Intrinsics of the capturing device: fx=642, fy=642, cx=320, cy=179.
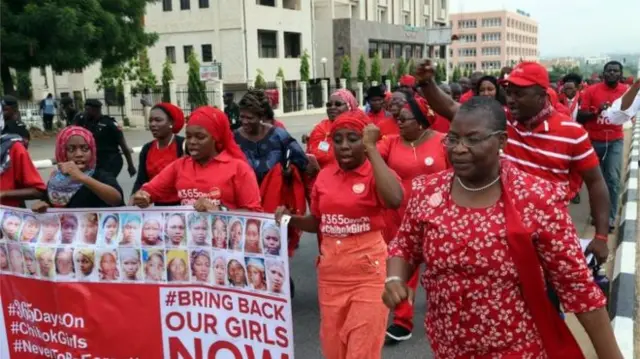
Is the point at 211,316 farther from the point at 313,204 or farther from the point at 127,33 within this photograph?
the point at 127,33

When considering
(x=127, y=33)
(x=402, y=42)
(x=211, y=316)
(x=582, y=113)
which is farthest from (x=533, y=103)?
(x=402, y=42)

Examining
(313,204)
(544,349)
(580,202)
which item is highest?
(313,204)

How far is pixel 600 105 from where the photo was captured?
846cm

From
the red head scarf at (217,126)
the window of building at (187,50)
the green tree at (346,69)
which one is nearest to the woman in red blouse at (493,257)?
the red head scarf at (217,126)

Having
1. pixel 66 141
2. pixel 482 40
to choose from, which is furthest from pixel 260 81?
pixel 482 40

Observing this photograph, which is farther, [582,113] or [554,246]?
[582,113]

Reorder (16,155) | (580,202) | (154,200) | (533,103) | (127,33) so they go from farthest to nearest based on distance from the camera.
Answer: (127,33) → (580,202) → (16,155) → (154,200) → (533,103)

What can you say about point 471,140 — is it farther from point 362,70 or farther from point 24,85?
point 362,70

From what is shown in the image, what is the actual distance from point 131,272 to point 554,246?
8.23ft

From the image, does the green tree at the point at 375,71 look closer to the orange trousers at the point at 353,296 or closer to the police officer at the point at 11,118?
the police officer at the point at 11,118

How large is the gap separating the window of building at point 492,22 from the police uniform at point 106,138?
13574 centimetres

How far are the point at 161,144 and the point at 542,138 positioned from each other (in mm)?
3347

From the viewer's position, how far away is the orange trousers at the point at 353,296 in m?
3.35

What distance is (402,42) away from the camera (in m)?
63.9
